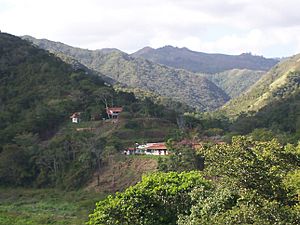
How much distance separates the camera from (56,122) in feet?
186

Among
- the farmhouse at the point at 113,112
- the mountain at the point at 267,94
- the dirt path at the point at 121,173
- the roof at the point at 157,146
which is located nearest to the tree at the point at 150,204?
the dirt path at the point at 121,173

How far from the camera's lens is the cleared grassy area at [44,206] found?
3006 cm

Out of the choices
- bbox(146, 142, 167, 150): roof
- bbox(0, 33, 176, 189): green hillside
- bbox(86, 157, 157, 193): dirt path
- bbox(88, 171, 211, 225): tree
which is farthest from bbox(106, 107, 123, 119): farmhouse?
bbox(88, 171, 211, 225): tree

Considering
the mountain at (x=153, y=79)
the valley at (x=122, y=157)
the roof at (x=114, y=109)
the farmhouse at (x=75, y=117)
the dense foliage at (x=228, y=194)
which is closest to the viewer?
the dense foliage at (x=228, y=194)

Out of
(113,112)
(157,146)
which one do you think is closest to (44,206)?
(157,146)

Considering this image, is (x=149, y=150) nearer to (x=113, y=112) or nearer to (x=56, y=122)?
(x=113, y=112)

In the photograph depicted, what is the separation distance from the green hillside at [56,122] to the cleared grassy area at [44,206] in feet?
7.87

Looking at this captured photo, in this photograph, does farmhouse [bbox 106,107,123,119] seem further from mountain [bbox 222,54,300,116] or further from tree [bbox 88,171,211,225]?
tree [bbox 88,171,211,225]

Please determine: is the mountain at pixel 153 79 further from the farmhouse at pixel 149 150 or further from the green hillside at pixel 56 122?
the farmhouse at pixel 149 150

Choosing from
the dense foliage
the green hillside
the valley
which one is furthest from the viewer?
the green hillside

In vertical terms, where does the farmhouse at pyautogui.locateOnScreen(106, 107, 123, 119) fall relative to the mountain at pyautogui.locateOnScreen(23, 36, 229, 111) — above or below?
below

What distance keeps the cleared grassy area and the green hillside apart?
2.40 m

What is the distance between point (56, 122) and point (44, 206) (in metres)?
22.1

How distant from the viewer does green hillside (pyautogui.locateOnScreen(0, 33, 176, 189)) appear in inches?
1745
